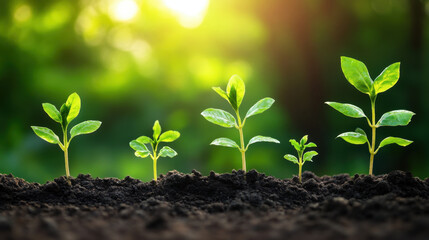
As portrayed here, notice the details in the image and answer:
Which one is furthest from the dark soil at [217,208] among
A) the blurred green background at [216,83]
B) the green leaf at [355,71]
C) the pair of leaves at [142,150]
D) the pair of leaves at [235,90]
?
the blurred green background at [216,83]

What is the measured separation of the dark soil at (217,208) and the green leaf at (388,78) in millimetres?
400

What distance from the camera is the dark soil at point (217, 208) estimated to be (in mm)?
1005

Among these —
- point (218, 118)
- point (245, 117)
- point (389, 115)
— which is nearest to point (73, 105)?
point (218, 118)

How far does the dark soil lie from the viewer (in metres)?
1.00

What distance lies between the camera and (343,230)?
1.00 m

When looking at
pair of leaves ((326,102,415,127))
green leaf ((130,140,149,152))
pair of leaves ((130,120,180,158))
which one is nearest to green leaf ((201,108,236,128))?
pair of leaves ((130,120,180,158))

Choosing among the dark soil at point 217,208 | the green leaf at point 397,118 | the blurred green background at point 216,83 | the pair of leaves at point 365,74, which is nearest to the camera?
the dark soil at point 217,208

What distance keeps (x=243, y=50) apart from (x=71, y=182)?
2907 mm

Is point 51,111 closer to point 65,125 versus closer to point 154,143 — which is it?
point 65,125

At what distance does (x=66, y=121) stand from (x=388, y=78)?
4.87 feet

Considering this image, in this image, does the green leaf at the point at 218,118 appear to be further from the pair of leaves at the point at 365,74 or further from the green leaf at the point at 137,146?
the pair of leaves at the point at 365,74

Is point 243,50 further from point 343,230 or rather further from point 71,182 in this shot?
point 343,230

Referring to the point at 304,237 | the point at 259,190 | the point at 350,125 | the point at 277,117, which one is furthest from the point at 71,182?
the point at 350,125

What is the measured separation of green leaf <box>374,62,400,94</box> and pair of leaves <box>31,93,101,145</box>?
128cm
